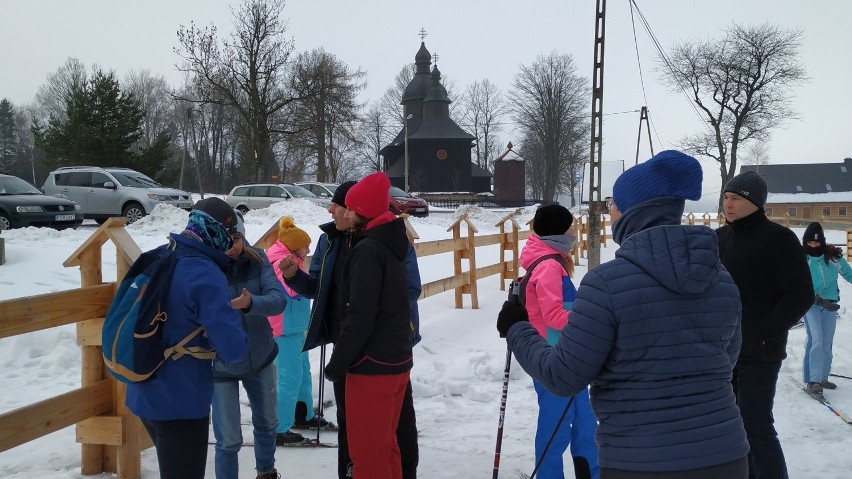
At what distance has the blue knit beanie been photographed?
2.12 meters

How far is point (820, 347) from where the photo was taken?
19.9 ft

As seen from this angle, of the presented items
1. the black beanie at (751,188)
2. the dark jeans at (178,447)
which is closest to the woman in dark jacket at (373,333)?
the dark jeans at (178,447)

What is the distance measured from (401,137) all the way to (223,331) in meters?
55.1

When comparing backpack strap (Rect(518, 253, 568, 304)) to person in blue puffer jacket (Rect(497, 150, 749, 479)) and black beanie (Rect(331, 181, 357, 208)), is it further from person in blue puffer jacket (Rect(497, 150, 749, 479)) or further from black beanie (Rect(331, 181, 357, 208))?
person in blue puffer jacket (Rect(497, 150, 749, 479))

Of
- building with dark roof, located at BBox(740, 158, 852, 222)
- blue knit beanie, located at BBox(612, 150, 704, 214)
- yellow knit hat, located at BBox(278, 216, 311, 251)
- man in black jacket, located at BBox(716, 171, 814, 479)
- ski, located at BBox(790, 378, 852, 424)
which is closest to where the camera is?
blue knit beanie, located at BBox(612, 150, 704, 214)

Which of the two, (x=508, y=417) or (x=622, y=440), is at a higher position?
(x=622, y=440)

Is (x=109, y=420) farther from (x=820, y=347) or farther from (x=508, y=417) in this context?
(x=820, y=347)

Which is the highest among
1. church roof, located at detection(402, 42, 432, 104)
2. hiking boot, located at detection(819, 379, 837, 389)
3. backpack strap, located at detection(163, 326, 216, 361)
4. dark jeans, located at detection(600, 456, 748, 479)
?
church roof, located at detection(402, 42, 432, 104)

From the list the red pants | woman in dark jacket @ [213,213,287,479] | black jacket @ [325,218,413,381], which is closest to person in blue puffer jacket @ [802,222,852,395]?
black jacket @ [325,218,413,381]

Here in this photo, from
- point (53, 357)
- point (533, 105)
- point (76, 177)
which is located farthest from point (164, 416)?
point (533, 105)

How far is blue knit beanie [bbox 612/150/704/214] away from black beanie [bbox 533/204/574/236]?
161cm

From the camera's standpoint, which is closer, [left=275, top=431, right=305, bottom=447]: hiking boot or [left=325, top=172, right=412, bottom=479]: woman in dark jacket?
[left=325, top=172, right=412, bottom=479]: woman in dark jacket

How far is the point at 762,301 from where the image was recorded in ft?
11.7

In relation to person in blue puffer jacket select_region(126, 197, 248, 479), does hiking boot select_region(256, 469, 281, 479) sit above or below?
below
